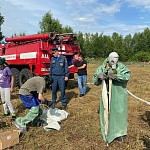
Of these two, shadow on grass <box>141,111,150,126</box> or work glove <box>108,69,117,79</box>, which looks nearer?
work glove <box>108,69,117,79</box>

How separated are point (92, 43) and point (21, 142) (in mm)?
45896

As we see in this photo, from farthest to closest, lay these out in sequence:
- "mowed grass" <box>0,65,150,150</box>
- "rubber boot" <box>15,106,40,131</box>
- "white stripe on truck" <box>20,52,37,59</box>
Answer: "white stripe on truck" <box>20,52,37,59</box> < "rubber boot" <box>15,106,40,131</box> < "mowed grass" <box>0,65,150,150</box>

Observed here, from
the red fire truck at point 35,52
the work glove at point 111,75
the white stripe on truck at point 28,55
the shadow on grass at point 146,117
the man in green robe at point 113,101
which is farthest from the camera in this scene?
the white stripe on truck at point 28,55

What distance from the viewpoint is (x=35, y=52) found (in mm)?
7859

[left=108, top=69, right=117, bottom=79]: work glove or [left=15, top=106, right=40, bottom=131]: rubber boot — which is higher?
[left=108, top=69, right=117, bottom=79]: work glove

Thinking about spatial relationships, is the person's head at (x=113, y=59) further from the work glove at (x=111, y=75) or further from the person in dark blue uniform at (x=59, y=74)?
the person in dark blue uniform at (x=59, y=74)

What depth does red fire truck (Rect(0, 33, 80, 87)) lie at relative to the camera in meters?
7.79

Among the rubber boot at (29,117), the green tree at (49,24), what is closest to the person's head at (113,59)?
the rubber boot at (29,117)

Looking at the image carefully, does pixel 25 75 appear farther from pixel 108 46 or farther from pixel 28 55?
pixel 108 46

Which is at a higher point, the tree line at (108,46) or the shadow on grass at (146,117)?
the tree line at (108,46)

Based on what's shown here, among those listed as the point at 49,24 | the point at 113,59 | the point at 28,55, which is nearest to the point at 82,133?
the point at 113,59

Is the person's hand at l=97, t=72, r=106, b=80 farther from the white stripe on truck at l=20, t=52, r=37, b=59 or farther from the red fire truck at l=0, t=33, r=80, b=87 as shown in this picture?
the white stripe on truck at l=20, t=52, r=37, b=59

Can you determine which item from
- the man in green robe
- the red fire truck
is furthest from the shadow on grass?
A: the red fire truck

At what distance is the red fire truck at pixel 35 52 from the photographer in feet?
25.5
